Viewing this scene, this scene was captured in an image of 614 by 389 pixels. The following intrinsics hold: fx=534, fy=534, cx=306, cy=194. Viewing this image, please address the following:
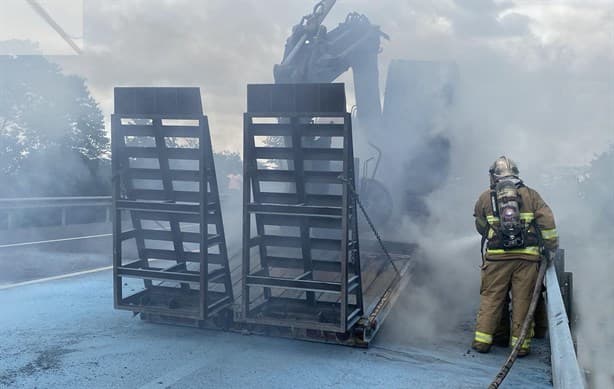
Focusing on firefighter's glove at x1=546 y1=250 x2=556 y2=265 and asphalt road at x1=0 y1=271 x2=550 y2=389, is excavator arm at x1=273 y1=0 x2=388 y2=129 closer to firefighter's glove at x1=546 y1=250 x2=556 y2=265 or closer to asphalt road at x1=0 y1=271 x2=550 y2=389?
asphalt road at x1=0 y1=271 x2=550 y2=389

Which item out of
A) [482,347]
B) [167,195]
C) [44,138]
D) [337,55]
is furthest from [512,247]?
[44,138]

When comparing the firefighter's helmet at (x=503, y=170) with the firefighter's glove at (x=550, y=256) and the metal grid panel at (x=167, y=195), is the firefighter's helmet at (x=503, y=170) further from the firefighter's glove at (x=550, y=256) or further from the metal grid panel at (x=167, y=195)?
Answer: the metal grid panel at (x=167, y=195)

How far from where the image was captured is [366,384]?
3994mm

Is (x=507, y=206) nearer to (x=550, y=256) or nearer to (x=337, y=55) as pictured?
(x=550, y=256)

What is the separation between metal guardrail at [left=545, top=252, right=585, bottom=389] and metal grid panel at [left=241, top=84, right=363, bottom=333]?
73.3 inches

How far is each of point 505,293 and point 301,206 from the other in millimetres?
2082

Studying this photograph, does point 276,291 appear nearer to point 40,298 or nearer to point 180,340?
point 180,340

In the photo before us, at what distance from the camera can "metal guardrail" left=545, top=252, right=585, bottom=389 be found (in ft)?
7.03

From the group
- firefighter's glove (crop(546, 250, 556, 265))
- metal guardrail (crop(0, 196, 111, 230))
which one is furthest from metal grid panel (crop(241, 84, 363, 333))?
metal guardrail (crop(0, 196, 111, 230))

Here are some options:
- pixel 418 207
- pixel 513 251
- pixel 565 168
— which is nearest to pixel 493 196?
pixel 513 251

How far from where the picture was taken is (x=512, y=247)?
4.89 m

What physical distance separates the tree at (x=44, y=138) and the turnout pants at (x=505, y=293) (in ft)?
42.8

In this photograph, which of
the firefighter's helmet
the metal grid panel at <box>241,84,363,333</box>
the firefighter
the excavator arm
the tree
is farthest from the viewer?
the tree

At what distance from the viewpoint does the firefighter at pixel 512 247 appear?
190 inches
